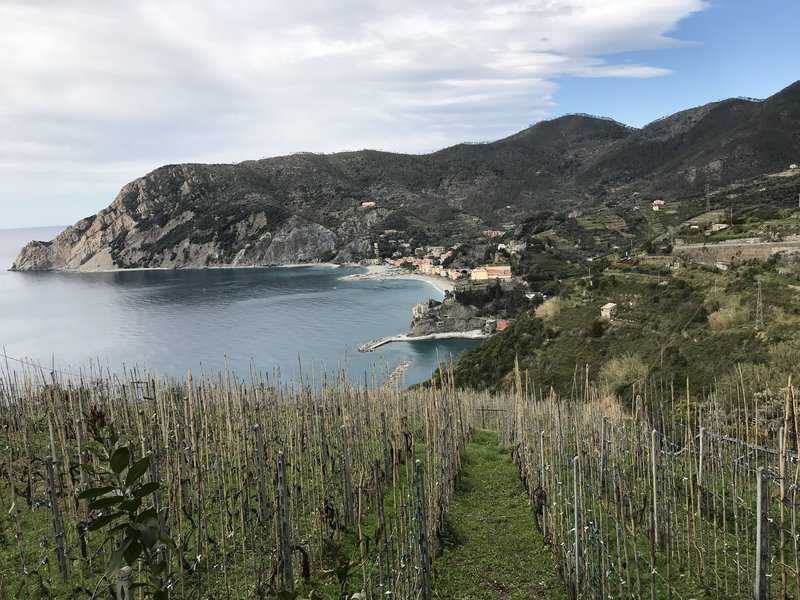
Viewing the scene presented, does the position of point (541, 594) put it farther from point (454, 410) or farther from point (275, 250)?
point (275, 250)

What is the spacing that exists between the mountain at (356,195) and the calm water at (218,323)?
24.7m

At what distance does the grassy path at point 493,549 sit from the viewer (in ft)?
19.2

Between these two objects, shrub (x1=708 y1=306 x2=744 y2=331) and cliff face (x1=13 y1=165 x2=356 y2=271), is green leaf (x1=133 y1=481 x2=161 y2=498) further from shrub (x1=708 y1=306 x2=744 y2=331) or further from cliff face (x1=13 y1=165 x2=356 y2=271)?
cliff face (x1=13 y1=165 x2=356 y2=271)

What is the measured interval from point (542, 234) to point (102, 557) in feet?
250

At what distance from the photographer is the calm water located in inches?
1796

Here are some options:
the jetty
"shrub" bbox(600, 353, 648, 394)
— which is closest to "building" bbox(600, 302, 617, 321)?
"shrub" bbox(600, 353, 648, 394)

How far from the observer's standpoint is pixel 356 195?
15012 centimetres

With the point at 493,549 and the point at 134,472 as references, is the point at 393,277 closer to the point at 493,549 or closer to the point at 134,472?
the point at 493,549

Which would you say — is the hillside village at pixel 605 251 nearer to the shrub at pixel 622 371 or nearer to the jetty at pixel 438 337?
the jetty at pixel 438 337

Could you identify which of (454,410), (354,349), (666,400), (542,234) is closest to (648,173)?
(542,234)

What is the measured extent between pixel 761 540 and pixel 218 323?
60635 millimetres

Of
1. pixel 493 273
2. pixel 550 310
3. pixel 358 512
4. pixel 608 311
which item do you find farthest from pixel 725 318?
pixel 493 273

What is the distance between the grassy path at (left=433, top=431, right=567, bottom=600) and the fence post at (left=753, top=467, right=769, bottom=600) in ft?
8.34

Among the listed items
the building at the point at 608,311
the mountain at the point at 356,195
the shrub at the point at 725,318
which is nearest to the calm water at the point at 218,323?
the building at the point at 608,311
